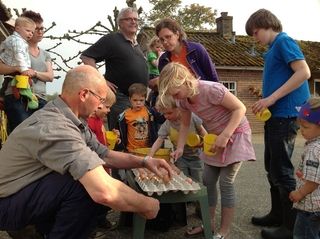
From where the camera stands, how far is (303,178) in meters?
2.47

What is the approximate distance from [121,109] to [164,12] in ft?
100

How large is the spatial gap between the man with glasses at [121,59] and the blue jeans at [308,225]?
2.36 m

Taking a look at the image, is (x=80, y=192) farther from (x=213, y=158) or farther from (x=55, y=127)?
(x=213, y=158)

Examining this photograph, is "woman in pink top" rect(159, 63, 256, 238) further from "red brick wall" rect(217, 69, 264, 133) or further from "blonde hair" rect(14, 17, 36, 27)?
"red brick wall" rect(217, 69, 264, 133)

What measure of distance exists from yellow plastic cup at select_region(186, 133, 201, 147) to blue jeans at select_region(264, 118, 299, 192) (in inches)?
26.3

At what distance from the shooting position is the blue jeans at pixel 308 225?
252 centimetres

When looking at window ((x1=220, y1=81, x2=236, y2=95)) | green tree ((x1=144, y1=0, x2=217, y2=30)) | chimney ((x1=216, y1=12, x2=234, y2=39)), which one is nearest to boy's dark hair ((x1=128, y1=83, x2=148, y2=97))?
window ((x1=220, y1=81, x2=236, y2=95))

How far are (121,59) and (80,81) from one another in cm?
205

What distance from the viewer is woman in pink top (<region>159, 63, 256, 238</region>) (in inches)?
121

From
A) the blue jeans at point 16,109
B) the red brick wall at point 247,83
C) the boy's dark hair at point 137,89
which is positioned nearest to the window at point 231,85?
the red brick wall at point 247,83

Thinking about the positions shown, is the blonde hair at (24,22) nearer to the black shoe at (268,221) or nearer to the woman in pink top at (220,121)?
the woman in pink top at (220,121)

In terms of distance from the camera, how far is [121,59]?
4340 mm

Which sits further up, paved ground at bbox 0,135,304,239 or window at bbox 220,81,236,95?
paved ground at bbox 0,135,304,239

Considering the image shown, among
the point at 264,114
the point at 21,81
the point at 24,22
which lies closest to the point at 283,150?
the point at 264,114
